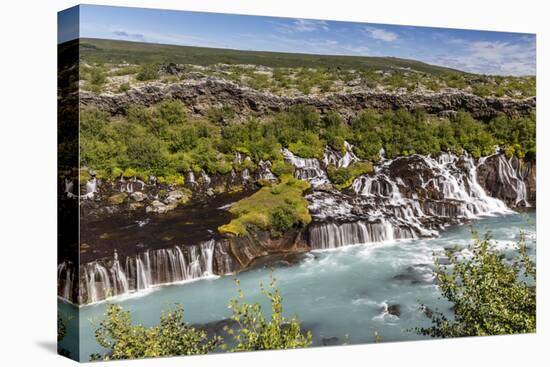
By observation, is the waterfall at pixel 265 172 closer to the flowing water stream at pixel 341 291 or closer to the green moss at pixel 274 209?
the green moss at pixel 274 209

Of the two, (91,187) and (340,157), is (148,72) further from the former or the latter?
(340,157)

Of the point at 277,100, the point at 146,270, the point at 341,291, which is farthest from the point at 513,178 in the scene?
the point at 146,270

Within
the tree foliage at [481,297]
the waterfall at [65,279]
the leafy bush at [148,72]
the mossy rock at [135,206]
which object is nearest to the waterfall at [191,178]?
the mossy rock at [135,206]

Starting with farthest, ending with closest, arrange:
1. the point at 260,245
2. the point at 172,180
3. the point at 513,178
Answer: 1. the point at 513,178
2. the point at 260,245
3. the point at 172,180

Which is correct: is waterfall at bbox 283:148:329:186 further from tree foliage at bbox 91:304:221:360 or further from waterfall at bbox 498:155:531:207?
waterfall at bbox 498:155:531:207

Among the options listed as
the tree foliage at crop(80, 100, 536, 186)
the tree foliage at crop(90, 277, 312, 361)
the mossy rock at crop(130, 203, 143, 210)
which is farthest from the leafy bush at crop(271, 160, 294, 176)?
the mossy rock at crop(130, 203, 143, 210)

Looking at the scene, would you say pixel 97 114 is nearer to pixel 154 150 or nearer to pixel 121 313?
pixel 154 150
